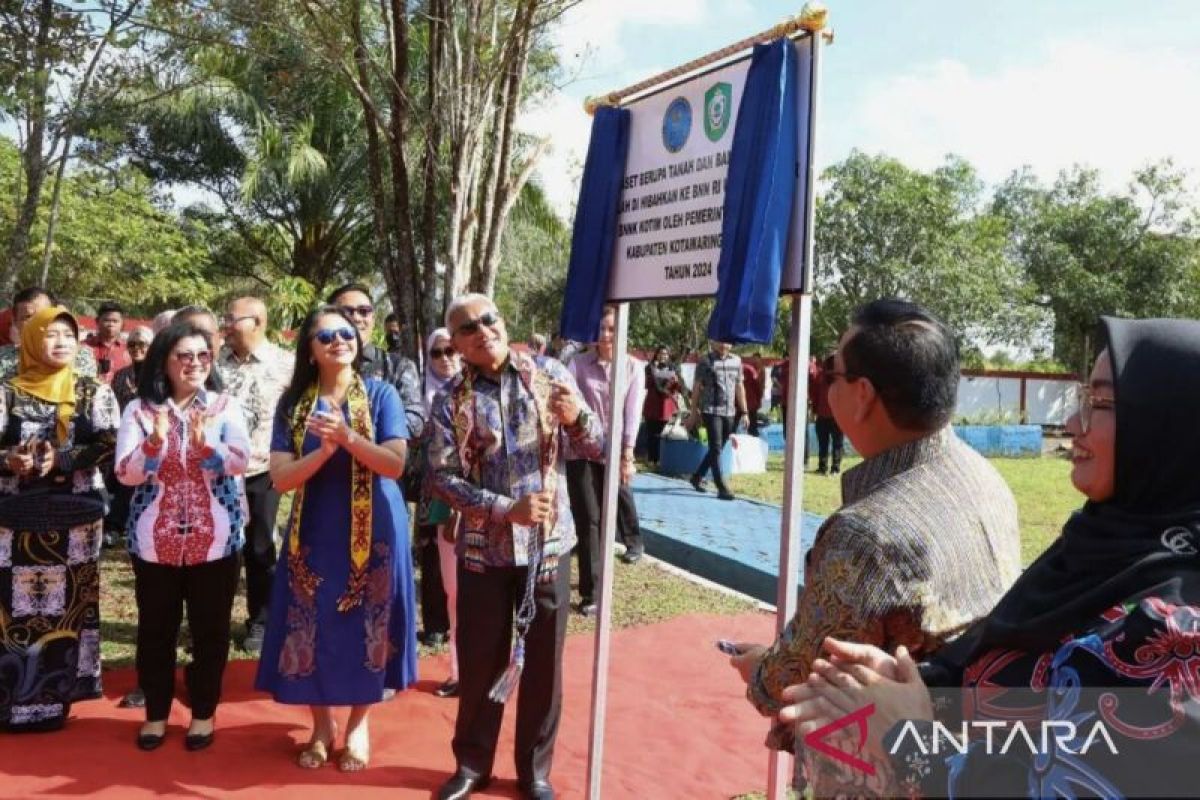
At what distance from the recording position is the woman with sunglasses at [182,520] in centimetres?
380

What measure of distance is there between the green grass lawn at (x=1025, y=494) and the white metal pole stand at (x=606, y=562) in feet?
16.2

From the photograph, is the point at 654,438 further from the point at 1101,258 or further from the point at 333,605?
the point at 1101,258

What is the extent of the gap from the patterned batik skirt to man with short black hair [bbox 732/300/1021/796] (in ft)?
10.6

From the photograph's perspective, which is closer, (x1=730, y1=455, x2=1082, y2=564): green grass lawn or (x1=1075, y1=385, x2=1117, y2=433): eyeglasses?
(x1=1075, y1=385, x2=1117, y2=433): eyeglasses

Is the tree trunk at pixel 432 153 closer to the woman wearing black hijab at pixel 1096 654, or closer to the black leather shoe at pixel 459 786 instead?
the black leather shoe at pixel 459 786

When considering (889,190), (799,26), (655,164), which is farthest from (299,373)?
(889,190)

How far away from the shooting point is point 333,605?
365 centimetres

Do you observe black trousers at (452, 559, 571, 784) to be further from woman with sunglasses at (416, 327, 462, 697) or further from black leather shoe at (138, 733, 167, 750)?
woman with sunglasses at (416, 327, 462, 697)

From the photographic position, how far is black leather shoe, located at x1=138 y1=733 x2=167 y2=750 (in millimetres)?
3871

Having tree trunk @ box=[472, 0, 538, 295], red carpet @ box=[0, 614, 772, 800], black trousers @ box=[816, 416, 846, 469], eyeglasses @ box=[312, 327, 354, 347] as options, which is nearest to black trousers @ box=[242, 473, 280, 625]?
red carpet @ box=[0, 614, 772, 800]

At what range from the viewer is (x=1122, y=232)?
99.1 ft

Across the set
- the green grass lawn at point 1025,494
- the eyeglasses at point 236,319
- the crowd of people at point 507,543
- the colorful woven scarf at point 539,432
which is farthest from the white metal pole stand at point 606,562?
the green grass lawn at point 1025,494

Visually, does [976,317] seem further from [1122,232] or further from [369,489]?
[369,489]

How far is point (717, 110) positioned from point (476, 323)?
42.5 inches
